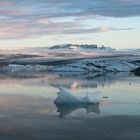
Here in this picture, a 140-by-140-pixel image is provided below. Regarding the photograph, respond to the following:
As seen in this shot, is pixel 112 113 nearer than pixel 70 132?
No

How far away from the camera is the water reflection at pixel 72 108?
1030 centimetres

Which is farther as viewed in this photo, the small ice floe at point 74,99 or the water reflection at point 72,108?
the small ice floe at point 74,99

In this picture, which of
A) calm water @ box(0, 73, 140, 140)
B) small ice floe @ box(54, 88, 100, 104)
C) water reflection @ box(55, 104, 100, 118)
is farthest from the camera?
small ice floe @ box(54, 88, 100, 104)

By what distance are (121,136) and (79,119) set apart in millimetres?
1693

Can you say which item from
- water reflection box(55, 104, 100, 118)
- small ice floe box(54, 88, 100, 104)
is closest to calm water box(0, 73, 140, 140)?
water reflection box(55, 104, 100, 118)

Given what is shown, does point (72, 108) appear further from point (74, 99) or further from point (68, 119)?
point (68, 119)

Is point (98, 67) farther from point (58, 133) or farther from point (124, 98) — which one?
point (58, 133)

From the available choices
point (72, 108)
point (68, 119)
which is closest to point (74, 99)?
point (72, 108)

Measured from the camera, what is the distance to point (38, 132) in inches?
322

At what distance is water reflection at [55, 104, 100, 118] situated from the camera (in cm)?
1030

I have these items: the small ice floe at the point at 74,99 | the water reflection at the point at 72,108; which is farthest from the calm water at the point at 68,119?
the small ice floe at the point at 74,99

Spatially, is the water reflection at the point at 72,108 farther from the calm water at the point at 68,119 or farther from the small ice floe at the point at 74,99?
the small ice floe at the point at 74,99

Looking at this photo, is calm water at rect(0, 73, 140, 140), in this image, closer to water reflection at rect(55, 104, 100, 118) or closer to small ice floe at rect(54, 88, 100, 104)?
water reflection at rect(55, 104, 100, 118)

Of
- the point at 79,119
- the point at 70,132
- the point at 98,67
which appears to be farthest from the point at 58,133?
the point at 98,67
